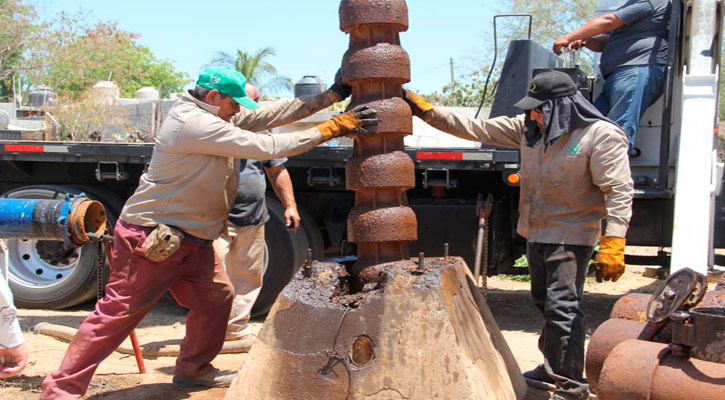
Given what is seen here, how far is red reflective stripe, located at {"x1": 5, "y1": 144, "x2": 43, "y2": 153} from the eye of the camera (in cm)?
747

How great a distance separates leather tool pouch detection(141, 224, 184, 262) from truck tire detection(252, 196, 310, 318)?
287cm

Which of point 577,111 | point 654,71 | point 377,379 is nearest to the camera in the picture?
point 377,379

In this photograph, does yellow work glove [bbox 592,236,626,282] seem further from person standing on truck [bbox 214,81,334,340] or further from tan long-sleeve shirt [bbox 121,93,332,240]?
person standing on truck [bbox 214,81,334,340]

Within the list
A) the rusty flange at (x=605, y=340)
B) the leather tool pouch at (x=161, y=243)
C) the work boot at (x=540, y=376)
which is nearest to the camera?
the rusty flange at (x=605, y=340)

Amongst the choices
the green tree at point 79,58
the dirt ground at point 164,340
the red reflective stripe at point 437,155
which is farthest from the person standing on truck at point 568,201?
the green tree at point 79,58

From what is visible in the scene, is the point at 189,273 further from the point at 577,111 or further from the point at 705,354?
the point at 705,354

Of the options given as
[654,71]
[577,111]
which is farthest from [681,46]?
[577,111]

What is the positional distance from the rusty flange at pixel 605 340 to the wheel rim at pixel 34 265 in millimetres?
5266

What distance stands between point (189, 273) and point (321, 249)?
2907 mm

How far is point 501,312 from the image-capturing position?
7758 millimetres

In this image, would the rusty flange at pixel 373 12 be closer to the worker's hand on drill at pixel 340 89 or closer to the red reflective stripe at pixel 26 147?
the worker's hand on drill at pixel 340 89

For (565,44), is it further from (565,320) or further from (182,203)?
(182,203)

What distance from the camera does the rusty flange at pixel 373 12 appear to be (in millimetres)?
4000

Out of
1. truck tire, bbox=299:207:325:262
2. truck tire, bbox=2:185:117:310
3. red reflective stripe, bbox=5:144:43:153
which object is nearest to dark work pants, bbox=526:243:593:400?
truck tire, bbox=299:207:325:262
